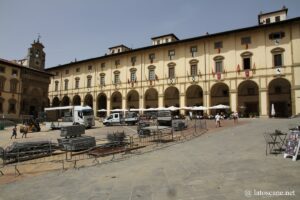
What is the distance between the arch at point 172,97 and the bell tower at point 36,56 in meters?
29.2

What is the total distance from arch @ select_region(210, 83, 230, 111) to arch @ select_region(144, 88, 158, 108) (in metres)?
10.4

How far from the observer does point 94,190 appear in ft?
19.4

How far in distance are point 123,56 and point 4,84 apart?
68.2ft

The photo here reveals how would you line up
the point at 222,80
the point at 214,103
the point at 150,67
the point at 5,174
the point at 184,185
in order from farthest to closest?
the point at 150,67
the point at 214,103
the point at 222,80
the point at 5,174
the point at 184,185

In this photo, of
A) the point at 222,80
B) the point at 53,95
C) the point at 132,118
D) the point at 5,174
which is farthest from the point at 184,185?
the point at 53,95

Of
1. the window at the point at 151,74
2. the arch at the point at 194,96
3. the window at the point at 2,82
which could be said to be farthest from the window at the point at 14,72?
the arch at the point at 194,96

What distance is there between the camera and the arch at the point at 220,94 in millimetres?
37000

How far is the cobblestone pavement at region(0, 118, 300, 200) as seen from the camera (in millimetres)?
5234

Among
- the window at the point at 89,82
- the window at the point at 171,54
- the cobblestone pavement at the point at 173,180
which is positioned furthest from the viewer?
the window at the point at 89,82

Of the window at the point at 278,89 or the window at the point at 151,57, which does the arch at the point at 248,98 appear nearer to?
the window at the point at 278,89

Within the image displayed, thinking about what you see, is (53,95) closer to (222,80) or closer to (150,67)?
(150,67)

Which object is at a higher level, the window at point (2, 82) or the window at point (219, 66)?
the window at point (219, 66)

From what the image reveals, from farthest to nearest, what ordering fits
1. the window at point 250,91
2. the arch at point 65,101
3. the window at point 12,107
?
1. the arch at point 65,101
2. the window at point 12,107
3. the window at point 250,91

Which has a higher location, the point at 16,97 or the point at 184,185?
the point at 16,97
